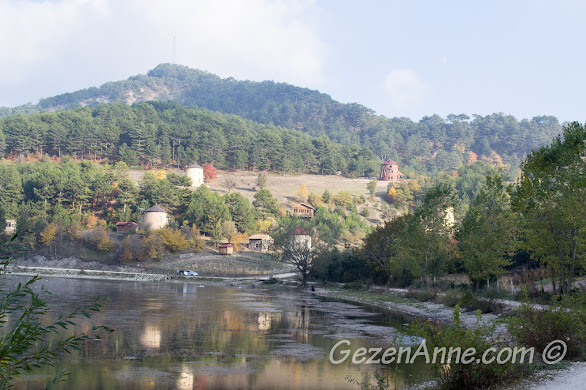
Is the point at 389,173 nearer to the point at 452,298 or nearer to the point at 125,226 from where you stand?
the point at 125,226

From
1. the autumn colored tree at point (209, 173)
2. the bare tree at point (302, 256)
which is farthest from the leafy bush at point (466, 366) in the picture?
the autumn colored tree at point (209, 173)

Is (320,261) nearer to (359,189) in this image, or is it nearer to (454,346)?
(454,346)

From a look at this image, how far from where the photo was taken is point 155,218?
9306cm

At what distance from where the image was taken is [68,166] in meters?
114

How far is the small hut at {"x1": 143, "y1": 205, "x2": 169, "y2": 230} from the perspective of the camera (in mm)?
92562

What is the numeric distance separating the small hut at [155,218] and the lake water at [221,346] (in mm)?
51082

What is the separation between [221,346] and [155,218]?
72493 millimetres

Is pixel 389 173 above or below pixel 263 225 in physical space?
above

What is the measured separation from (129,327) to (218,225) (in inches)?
2535

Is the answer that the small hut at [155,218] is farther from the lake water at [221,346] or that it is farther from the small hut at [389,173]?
the small hut at [389,173]

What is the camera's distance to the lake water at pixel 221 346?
17.2 m

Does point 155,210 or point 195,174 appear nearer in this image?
point 155,210

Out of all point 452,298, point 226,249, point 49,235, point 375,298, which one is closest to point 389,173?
point 226,249

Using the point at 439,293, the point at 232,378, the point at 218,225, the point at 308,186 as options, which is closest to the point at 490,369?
the point at 232,378
